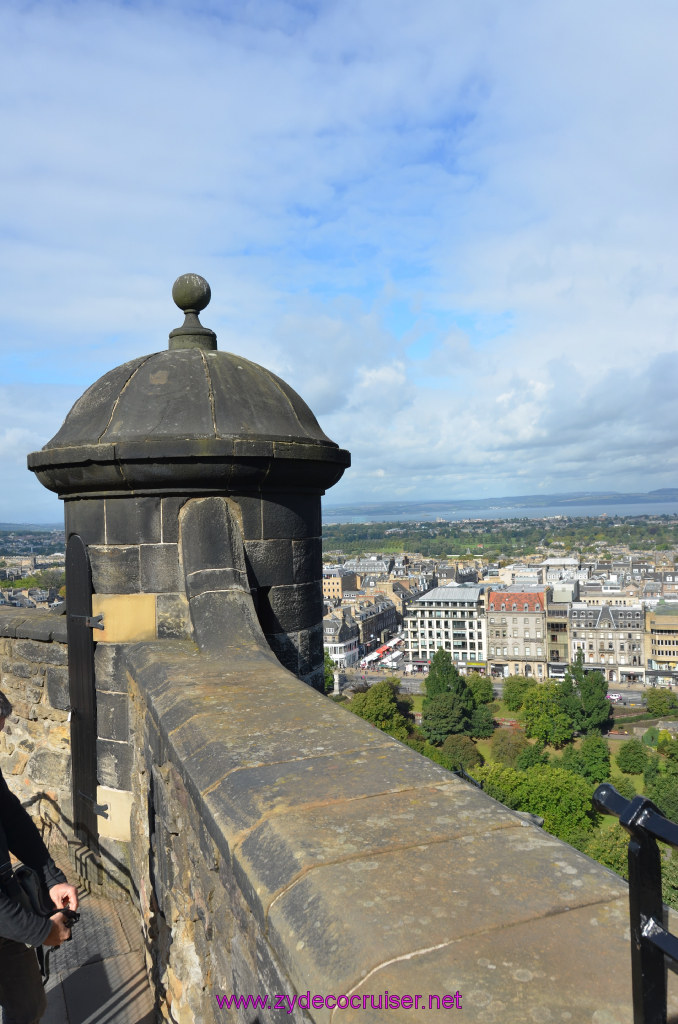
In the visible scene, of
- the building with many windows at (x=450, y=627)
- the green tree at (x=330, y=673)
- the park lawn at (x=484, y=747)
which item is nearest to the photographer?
the park lawn at (x=484, y=747)

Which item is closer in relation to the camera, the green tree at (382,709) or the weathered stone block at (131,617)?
the weathered stone block at (131,617)

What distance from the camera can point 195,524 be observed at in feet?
10.5

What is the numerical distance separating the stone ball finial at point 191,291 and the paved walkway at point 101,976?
9.17ft

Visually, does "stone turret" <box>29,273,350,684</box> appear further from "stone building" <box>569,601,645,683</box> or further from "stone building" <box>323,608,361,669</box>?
"stone building" <box>569,601,645,683</box>

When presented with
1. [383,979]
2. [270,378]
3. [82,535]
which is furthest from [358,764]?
[270,378]

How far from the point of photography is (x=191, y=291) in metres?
3.75

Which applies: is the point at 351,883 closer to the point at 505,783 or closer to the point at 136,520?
the point at 136,520

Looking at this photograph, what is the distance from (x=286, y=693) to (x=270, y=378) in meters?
1.83

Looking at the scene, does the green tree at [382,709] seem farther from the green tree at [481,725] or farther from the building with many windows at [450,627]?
the building with many windows at [450,627]

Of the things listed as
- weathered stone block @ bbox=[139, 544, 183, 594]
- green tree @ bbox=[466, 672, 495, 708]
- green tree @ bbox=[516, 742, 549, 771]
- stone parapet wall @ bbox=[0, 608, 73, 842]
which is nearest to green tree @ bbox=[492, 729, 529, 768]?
green tree @ bbox=[516, 742, 549, 771]

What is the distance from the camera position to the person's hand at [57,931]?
1.93 m

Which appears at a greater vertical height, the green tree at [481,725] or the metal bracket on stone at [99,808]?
the metal bracket on stone at [99,808]

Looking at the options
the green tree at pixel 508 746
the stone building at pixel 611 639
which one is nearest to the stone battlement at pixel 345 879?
the green tree at pixel 508 746

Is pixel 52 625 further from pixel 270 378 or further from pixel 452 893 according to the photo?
pixel 452 893
